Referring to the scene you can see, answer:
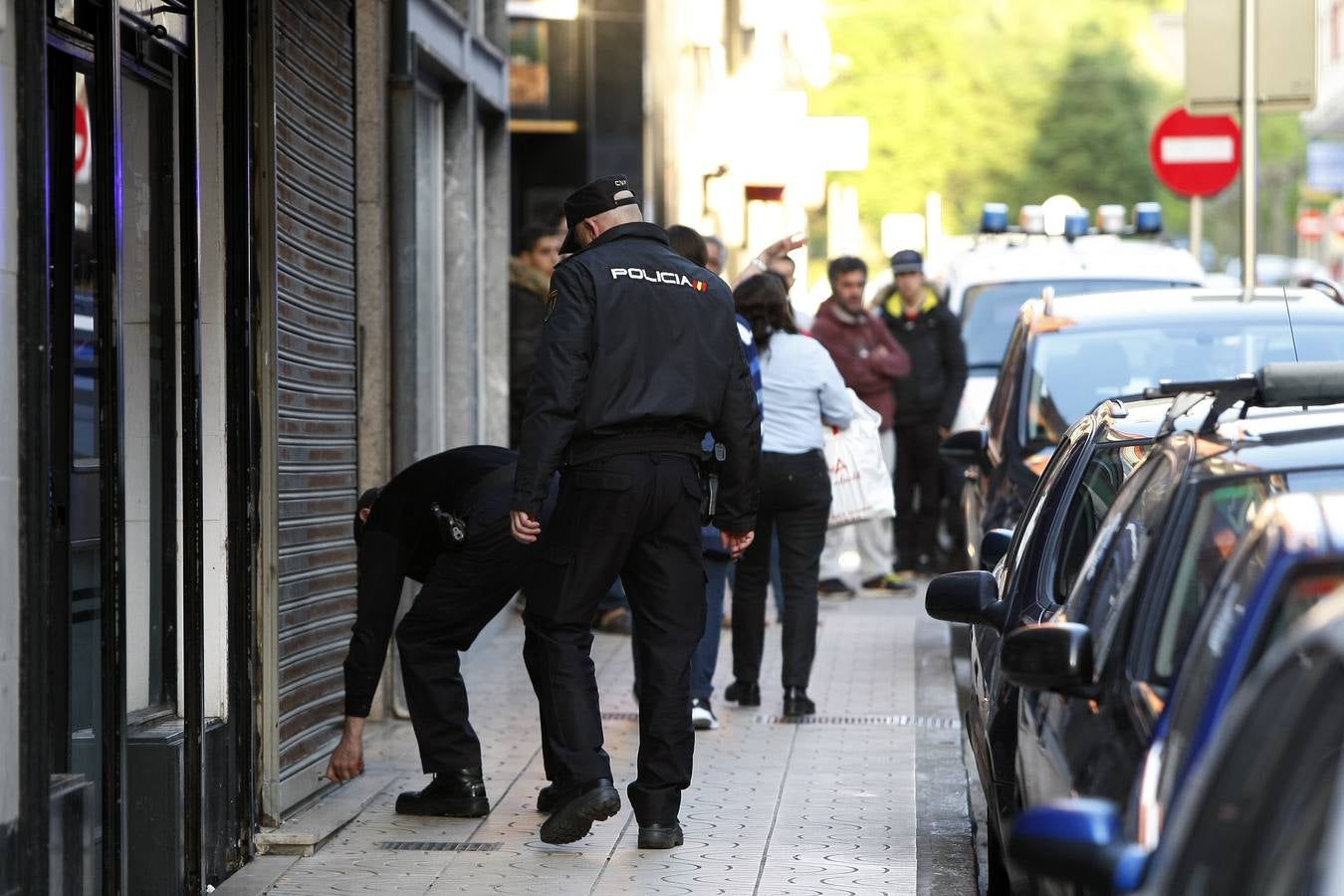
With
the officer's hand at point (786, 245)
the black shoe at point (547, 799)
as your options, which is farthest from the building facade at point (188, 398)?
the officer's hand at point (786, 245)

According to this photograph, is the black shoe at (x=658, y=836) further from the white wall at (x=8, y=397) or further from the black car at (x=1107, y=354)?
the black car at (x=1107, y=354)

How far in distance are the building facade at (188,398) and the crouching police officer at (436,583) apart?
0.29 m

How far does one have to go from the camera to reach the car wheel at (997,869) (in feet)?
18.6

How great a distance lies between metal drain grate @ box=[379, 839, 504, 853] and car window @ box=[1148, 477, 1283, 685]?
317 centimetres

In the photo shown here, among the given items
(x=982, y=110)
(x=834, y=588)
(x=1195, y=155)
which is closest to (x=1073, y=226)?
(x=1195, y=155)

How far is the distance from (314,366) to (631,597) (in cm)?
150

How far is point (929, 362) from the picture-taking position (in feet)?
47.6

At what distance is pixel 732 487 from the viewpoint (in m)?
7.04

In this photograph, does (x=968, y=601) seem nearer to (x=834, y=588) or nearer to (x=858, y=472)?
(x=858, y=472)

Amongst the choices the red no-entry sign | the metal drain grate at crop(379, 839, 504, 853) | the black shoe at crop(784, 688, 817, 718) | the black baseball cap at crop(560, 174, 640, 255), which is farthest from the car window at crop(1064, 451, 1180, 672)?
the red no-entry sign

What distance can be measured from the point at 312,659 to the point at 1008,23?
6673 centimetres

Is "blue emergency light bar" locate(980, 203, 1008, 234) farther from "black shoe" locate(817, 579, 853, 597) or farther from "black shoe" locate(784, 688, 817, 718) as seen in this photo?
"black shoe" locate(784, 688, 817, 718)

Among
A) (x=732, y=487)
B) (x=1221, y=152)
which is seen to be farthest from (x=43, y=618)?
(x=1221, y=152)

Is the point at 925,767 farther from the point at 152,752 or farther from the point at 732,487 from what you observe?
the point at 152,752
